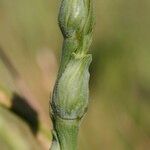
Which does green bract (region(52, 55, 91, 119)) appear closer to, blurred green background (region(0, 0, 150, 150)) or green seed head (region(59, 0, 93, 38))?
green seed head (region(59, 0, 93, 38))

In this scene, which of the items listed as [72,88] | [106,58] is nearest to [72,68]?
[72,88]

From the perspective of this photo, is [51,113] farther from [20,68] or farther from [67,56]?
[20,68]

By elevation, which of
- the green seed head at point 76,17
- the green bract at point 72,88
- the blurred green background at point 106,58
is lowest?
the blurred green background at point 106,58

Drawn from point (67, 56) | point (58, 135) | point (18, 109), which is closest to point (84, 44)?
point (67, 56)

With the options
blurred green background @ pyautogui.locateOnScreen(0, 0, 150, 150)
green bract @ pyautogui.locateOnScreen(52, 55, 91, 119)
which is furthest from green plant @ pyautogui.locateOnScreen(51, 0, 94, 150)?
blurred green background @ pyautogui.locateOnScreen(0, 0, 150, 150)

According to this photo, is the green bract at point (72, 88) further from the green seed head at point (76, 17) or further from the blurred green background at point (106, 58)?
the blurred green background at point (106, 58)

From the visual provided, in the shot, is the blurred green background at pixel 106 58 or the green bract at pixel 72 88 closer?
the green bract at pixel 72 88

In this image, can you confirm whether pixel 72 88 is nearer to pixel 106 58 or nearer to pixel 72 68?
pixel 72 68

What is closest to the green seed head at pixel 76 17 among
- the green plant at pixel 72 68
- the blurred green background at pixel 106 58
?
the green plant at pixel 72 68
